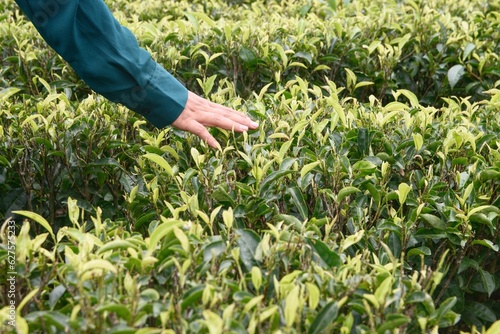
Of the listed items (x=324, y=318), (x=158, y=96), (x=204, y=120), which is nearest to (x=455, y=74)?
(x=204, y=120)

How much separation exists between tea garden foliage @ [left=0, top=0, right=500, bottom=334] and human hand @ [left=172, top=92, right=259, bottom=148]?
0.25 feet

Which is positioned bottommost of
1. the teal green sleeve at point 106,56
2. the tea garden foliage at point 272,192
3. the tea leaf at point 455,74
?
the tea leaf at point 455,74

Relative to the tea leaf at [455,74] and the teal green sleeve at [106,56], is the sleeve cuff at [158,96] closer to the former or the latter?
the teal green sleeve at [106,56]

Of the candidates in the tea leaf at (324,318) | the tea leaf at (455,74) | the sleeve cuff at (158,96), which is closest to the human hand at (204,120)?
the sleeve cuff at (158,96)

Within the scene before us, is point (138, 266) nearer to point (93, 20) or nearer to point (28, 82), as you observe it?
point (93, 20)

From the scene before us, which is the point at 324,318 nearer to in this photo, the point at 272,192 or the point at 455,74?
the point at 272,192

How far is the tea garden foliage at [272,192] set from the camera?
70.4 inches

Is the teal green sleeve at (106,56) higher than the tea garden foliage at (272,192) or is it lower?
higher

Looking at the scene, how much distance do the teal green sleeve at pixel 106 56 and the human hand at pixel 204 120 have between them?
0.04 metres

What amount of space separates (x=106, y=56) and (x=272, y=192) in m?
0.88

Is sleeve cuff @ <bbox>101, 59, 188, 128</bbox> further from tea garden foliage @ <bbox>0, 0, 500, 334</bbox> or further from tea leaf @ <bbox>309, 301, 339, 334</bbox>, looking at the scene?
tea leaf @ <bbox>309, 301, 339, 334</bbox>

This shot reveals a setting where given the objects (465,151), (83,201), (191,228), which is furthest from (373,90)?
(191,228)

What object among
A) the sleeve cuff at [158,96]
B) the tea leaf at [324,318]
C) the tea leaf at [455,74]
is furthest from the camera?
the tea leaf at [455,74]

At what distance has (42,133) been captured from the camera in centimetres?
291
